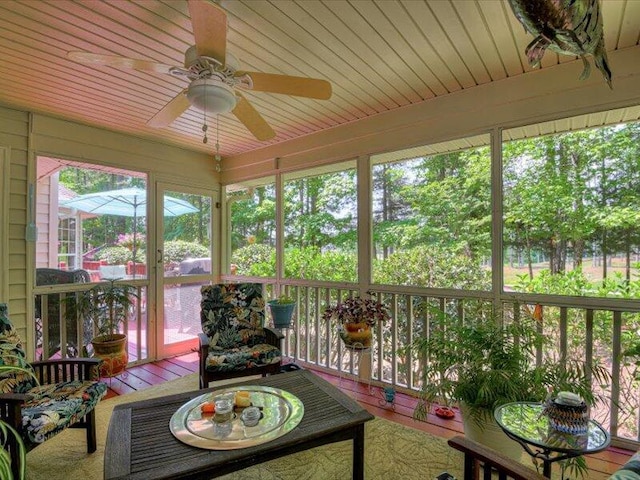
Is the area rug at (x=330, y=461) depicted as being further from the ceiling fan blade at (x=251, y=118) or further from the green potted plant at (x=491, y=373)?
the ceiling fan blade at (x=251, y=118)

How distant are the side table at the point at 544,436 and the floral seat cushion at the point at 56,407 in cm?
228

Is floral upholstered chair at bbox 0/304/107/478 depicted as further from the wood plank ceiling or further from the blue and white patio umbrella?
the wood plank ceiling

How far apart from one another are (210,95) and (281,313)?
7.83ft

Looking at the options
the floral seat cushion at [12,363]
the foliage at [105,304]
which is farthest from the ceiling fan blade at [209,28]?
the foliage at [105,304]

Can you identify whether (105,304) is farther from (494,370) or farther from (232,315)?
(494,370)

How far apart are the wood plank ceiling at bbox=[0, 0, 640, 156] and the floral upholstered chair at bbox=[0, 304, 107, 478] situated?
1.74m

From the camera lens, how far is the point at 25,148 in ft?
10.1

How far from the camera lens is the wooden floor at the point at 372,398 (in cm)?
214

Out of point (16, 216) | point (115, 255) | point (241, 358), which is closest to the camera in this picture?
point (241, 358)

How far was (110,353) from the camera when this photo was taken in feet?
10.8

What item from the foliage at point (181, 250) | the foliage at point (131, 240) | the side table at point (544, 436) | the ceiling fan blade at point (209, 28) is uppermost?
the ceiling fan blade at point (209, 28)

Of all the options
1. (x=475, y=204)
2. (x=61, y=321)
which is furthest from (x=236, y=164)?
(x=475, y=204)

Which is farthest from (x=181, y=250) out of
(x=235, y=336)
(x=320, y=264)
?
(x=320, y=264)

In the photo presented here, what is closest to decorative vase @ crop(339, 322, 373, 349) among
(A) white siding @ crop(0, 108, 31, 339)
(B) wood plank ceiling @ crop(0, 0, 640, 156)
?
(B) wood plank ceiling @ crop(0, 0, 640, 156)
